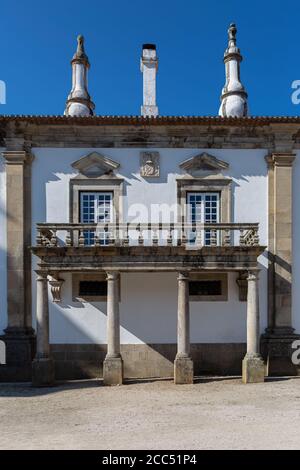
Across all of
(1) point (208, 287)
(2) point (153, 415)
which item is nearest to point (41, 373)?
(2) point (153, 415)

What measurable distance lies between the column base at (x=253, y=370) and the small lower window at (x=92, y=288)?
14.0 feet

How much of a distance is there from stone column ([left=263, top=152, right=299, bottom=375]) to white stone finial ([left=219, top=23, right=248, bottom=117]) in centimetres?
288

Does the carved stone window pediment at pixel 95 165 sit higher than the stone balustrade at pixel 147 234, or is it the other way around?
the carved stone window pediment at pixel 95 165

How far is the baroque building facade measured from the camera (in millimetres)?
11062

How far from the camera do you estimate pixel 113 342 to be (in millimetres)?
10047

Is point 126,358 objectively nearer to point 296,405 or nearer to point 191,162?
point 296,405

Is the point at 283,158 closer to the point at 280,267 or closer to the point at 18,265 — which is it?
the point at 280,267

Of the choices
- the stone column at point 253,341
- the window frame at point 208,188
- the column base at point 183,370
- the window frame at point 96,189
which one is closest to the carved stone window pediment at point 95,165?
the window frame at point 96,189

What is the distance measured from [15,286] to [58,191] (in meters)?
2.93

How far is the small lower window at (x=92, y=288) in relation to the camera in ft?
36.8

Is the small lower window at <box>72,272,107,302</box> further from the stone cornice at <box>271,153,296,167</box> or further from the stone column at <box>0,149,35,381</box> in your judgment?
the stone cornice at <box>271,153,296,167</box>

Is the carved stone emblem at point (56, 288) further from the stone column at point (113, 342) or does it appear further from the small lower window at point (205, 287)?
the small lower window at point (205, 287)

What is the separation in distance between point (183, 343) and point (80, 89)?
9314 millimetres

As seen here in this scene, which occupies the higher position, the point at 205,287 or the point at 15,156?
the point at 15,156
